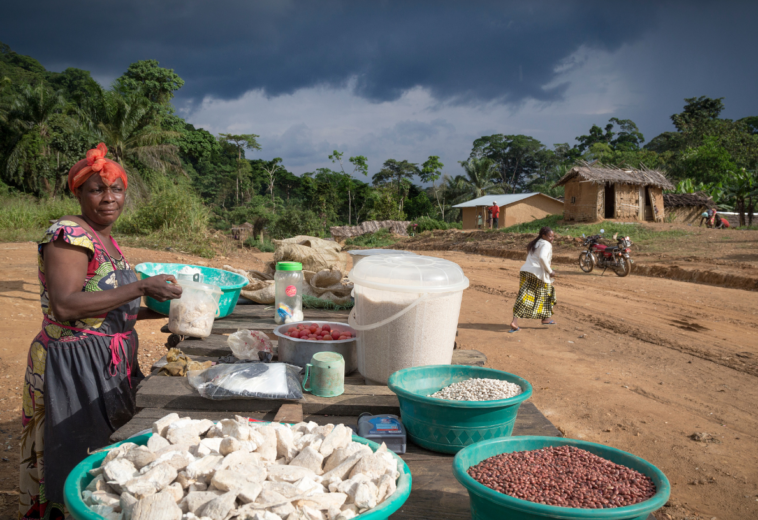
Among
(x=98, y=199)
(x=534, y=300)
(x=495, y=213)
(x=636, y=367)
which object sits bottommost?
(x=636, y=367)

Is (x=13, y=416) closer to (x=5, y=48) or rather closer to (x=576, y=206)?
(x=576, y=206)

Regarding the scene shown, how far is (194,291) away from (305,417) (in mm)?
1050

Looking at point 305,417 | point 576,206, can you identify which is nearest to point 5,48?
point 576,206

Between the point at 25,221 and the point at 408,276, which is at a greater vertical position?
the point at 25,221

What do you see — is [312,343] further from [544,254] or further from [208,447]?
[544,254]

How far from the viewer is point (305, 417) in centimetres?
167

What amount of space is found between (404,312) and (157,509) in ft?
3.62

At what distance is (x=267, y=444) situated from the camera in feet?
3.86

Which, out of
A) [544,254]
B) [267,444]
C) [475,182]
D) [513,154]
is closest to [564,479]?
[267,444]


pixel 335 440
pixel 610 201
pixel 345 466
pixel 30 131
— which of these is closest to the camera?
pixel 345 466

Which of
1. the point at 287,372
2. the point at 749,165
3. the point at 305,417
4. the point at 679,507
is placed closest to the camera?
the point at 305,417

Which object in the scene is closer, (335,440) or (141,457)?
(141,457)

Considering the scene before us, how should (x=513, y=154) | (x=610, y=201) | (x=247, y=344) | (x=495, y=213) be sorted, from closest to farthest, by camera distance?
(x=247, y=344) < (x=610, y=201) < (x=495, y=213) < (x=513, y=154)

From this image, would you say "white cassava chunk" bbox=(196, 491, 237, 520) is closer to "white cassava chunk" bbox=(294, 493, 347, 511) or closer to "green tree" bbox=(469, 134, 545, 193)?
"white cassava chunk" bbox=(294, 493, 347, 511)
